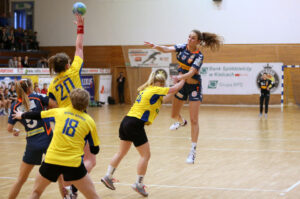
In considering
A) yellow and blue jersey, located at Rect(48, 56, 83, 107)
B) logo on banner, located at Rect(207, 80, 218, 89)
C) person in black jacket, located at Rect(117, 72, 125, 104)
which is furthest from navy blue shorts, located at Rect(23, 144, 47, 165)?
person in black jacket, located at Rect(117, 72, 125, 104)

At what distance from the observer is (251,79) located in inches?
1071

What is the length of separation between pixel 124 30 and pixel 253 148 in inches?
819

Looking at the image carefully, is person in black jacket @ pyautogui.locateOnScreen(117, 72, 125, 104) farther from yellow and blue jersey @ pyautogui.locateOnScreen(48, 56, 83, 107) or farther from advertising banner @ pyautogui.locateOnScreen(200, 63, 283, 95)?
yellow and blue jersey @ pyautogui.locateOnScreen(48, 56, 83, 107)

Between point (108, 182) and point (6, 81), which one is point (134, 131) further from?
point (6, 81)

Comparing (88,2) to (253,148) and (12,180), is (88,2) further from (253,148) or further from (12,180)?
(12,180)

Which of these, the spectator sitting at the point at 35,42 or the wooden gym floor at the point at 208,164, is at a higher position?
the spectator sitting at the point at 35,42

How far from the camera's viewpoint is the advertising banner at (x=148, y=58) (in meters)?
30.1

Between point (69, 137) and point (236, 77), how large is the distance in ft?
77.0

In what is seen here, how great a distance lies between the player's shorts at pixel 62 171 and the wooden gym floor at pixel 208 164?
2179mm

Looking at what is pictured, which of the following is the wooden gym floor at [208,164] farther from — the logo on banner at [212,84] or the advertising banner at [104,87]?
the advertising banner at [104,87]

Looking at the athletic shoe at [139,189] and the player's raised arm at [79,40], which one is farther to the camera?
the athletic shoe at [139,189]

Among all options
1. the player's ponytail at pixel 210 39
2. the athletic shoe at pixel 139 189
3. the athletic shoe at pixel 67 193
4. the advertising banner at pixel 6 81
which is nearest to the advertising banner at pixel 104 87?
the advertising banner at pixel 6 81

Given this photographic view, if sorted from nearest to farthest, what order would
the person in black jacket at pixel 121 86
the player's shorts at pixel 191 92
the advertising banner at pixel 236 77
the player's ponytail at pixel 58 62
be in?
the player's ponytail at pixel 58 62, the player's shorts at pixel 191 92, the advertising banner at pixel 236 77, the person in black jacket at pixel 121 86

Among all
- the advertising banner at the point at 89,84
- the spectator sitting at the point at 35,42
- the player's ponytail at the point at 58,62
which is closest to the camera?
the player's ponytail at the point at 58,62
